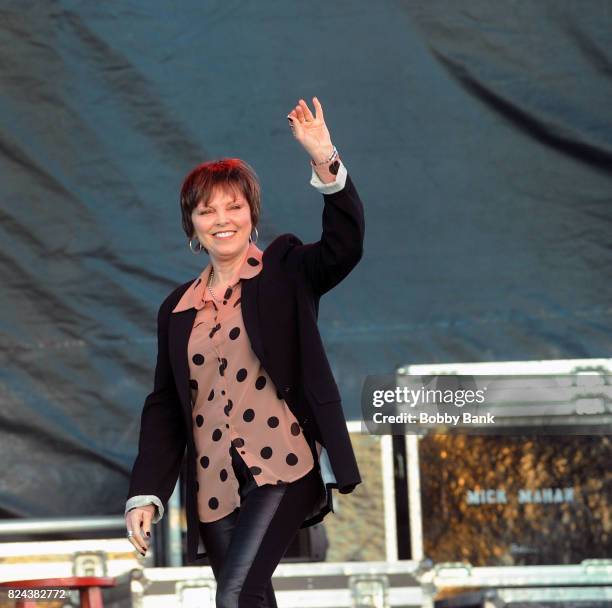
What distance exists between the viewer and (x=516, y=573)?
4430 millimetres

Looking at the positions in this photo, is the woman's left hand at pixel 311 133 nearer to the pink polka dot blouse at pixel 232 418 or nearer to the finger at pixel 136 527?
the pink polka dot blouse at pixel 232 418

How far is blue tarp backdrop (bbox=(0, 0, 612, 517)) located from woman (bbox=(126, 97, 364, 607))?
1403 millimetres

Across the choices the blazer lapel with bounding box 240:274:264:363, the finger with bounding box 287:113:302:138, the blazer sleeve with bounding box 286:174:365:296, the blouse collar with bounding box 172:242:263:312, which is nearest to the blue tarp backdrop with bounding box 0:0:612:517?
the blouse collar with bounding box 172:242:263:312

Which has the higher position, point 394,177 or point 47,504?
point 394,177

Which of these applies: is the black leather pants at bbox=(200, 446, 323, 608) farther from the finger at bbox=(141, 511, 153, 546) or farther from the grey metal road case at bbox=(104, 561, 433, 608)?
the grey metal road case at bbox=(104, 561, 433, 608)

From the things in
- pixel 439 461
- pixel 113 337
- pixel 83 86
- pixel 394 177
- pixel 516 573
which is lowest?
pixel 516 573

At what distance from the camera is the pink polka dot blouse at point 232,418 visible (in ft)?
9.84

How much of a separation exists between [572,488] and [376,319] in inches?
32.1

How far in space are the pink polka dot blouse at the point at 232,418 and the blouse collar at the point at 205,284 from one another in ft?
0.03

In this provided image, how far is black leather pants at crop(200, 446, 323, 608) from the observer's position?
288 cm

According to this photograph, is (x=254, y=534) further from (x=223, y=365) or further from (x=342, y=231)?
(x=342, y=231)

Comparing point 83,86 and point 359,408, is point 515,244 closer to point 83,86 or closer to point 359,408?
point 359,408

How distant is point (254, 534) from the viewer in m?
2.92

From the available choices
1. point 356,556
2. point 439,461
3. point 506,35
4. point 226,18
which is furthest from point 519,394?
point 226,18
